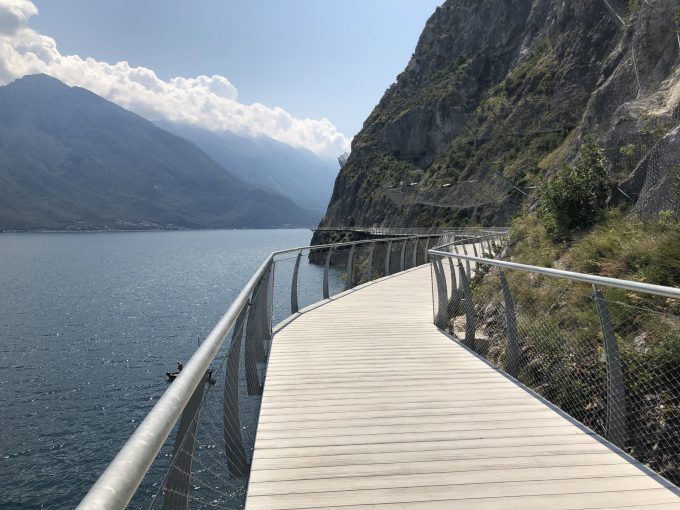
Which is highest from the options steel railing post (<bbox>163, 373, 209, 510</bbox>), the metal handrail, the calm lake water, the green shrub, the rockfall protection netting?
the rockfall protection netting

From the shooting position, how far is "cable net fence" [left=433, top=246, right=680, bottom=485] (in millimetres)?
3734

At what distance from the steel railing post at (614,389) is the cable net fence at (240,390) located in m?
2.57

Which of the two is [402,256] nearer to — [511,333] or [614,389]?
[511,333]

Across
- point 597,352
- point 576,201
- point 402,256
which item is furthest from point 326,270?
point 402,256

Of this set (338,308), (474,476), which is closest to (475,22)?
(338,308)

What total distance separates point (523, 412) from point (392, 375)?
143 cm

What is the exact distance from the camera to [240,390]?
567cm

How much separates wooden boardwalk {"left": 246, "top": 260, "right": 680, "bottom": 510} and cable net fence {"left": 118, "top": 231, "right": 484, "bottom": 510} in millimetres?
264

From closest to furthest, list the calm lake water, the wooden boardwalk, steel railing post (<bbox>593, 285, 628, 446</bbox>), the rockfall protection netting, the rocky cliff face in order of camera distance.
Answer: the wooden boardwalk < steel railing post (<bbox>593, 285, 628, 446</bbox>) < the rocky cliff face < the calm lake water < the rockfall protection netting

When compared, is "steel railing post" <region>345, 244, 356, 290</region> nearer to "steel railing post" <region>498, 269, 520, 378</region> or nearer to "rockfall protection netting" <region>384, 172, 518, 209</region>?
"steel railing post" <region>498, 269, 520, 378</region>

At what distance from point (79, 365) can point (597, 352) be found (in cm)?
2105

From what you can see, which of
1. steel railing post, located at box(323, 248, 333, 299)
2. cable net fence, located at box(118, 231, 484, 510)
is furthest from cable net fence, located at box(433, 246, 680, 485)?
steel railing post, located at box(323, 248, 333, 299)

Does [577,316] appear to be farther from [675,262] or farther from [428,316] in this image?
[428,316]

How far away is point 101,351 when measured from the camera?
23.2 m
